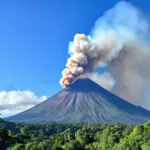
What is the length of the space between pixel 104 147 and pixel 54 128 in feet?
249

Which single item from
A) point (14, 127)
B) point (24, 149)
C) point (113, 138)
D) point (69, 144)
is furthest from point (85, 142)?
point (14, 127)

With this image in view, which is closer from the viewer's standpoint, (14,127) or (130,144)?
(130,144)

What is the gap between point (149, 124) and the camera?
265ft

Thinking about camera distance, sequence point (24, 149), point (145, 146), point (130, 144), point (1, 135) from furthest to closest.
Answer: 1. point (1, 135)
2. point (24, 149)
3. point (130, 144)
4. point (145, 146)

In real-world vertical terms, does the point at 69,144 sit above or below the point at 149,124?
below

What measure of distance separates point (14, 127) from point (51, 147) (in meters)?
72.8

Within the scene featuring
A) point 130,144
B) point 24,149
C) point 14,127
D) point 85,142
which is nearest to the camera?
point 130,144

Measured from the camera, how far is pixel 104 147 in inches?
2672

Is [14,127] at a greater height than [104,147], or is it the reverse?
[14,127]

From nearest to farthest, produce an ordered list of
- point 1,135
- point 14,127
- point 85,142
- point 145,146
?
point 145,146 < point 1,135 < point 85,142 < point 14,127

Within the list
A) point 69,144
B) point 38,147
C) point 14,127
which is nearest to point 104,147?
point 69,144

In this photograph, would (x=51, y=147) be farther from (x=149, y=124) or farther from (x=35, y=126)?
(x=35, y=126)

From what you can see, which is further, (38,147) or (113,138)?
(113,138)

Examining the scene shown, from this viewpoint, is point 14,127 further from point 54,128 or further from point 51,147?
point 51,147
